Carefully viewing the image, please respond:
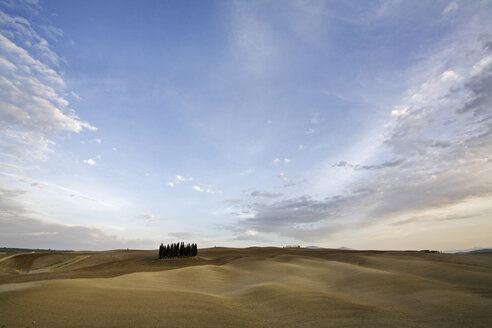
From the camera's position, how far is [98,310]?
9.36m

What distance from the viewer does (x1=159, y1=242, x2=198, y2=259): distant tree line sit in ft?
152

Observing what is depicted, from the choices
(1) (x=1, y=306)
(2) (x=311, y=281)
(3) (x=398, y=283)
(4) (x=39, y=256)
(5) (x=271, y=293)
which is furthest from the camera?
(4) (x=39, y=256)

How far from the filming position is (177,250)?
155ft

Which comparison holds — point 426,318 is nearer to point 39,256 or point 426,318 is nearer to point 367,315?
point 367,315

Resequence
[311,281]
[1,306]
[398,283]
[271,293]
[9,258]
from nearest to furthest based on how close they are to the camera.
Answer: [1,306], [271,293], [398,283], [311,281], [9,258]

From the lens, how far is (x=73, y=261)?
4475cm

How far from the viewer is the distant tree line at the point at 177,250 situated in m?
46.4

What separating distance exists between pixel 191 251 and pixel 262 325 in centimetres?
4154

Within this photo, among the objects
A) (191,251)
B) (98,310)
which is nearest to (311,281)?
(98,310)

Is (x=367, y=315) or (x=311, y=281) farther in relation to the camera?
(x=311, y=281)

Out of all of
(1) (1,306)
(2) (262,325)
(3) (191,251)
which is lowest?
(2) (262,325)

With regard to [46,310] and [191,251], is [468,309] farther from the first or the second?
[191,251]

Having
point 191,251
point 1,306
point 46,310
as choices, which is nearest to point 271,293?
point 46,310

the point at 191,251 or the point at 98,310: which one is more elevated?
the point at 191,251
